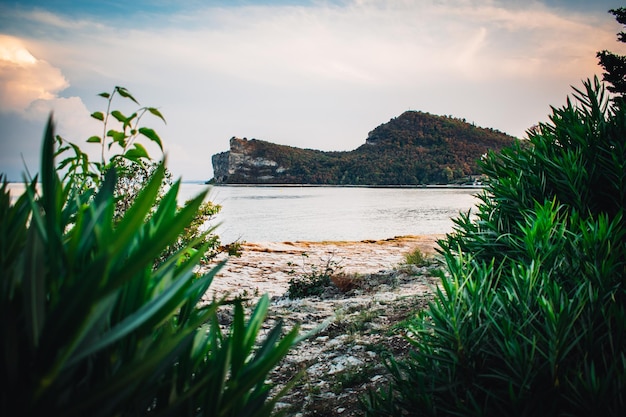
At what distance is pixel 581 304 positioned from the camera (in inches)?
48.7

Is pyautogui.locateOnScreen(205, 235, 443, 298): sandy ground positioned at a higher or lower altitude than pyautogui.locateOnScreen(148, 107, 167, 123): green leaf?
lower

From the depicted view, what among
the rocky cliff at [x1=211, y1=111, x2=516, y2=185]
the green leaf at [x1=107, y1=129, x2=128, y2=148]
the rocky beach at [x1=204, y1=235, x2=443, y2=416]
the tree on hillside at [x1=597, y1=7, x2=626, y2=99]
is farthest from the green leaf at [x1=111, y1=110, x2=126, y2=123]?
the rocky cliff at [x1=211, y1=111, x2=516, y2=185]

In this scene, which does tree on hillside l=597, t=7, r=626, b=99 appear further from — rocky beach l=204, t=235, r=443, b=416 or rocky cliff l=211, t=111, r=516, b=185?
rocky cliff l=211, t=111, r=516, b=185

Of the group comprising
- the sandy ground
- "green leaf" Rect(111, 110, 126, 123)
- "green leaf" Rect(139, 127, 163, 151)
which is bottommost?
the sandy ground

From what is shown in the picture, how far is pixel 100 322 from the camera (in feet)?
1.79

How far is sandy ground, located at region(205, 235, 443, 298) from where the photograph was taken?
6.57 metres

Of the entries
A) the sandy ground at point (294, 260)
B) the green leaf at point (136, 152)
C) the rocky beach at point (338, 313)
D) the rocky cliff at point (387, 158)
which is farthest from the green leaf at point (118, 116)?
the rocky cliff at point (387, 158)

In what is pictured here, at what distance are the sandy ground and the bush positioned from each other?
419 centimetres

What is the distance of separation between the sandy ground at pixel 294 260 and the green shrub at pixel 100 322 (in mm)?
4782

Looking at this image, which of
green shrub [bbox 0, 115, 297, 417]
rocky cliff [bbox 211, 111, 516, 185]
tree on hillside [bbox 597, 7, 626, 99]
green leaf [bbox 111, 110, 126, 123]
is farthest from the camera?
rocky cliff [bbox 211, 111, 516, 185]

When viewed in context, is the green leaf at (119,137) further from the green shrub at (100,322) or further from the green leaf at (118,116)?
the green shrub at (100,322)

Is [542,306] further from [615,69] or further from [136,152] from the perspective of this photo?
[615,69]

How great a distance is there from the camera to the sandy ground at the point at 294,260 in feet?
21.6

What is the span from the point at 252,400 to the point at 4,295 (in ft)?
1.60
